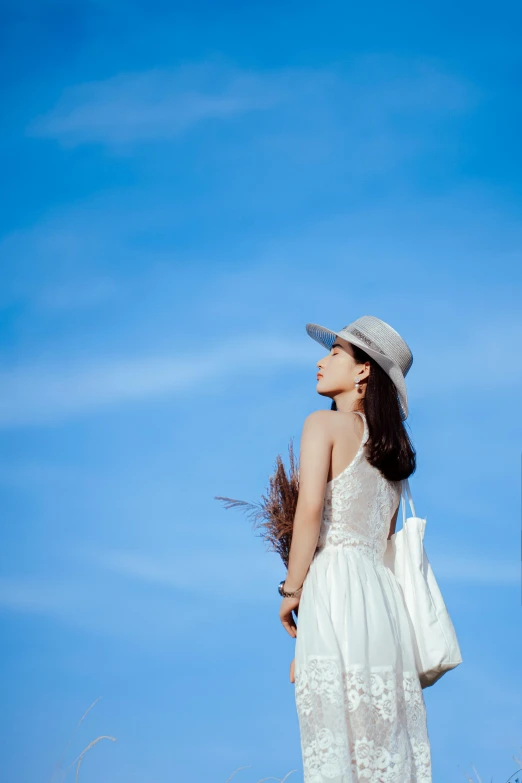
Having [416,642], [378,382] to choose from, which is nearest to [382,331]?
[378,382]

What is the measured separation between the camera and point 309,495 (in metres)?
4.13

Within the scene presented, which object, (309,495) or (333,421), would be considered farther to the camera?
(333,421)

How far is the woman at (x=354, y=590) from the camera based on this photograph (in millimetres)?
3932

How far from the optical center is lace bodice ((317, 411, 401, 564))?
4.29m

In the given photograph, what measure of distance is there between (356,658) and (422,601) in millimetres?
516

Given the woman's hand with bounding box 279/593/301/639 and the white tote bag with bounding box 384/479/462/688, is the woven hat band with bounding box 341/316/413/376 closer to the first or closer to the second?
the white tote bag with bounding box 384/479/462/688

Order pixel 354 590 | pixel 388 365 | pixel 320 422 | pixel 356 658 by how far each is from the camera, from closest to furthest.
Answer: pixel 356 658, pixel 354 590, pixel 320 422, pixel 388 365

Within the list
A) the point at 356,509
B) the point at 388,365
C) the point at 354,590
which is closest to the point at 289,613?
the point at 354,590

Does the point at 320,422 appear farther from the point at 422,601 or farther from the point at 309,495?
the point at 422,601

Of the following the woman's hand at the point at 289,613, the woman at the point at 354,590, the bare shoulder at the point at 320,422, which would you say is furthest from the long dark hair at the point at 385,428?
the woman's hand at the point at 289,613

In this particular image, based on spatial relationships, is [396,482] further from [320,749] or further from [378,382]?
[320,749]

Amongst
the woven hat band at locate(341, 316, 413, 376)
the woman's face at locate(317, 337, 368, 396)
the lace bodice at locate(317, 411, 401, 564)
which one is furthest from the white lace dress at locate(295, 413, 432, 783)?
the woven hat band at locate(341, 316, 413, 376)

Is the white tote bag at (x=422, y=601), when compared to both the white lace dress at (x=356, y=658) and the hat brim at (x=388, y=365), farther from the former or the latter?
the hat brim at (x=388, y=365)

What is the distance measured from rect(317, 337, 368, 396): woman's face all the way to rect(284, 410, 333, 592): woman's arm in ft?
1.25
